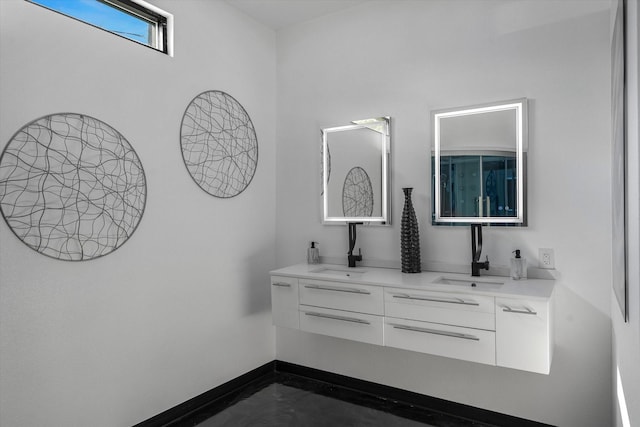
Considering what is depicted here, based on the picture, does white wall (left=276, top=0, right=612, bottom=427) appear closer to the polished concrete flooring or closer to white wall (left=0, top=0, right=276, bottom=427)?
the polished concrete flooring

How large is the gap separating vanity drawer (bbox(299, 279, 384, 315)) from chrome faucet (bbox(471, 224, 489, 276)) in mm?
613

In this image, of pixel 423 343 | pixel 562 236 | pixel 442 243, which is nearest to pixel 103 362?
pixel 423 343

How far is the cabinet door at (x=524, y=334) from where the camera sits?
6.81 feet

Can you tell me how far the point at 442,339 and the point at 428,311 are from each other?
0.17 m

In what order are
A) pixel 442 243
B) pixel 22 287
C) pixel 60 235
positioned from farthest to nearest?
pixel 442 243
pixel 60 235
pixel 22 287

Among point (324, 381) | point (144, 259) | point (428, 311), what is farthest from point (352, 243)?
point (144, 259)

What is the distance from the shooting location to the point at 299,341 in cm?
346

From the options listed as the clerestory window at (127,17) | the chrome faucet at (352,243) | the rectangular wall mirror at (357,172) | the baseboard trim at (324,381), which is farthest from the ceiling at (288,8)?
the baseboard trim at (324,381)

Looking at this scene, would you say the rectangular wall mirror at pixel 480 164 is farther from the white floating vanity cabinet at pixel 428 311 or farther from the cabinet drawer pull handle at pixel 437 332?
the cabinet drawer pull handle at pixel 437 332

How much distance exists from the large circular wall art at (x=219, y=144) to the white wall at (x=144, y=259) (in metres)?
0.07

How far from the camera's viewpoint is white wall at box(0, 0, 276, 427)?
2.02 meters

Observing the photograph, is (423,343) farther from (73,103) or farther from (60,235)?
(73,103)

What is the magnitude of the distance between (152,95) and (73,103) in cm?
51

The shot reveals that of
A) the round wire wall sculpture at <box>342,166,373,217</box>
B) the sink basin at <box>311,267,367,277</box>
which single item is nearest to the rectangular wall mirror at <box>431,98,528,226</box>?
the round wire wall sculpture at <box>342,166,373,217</box>
